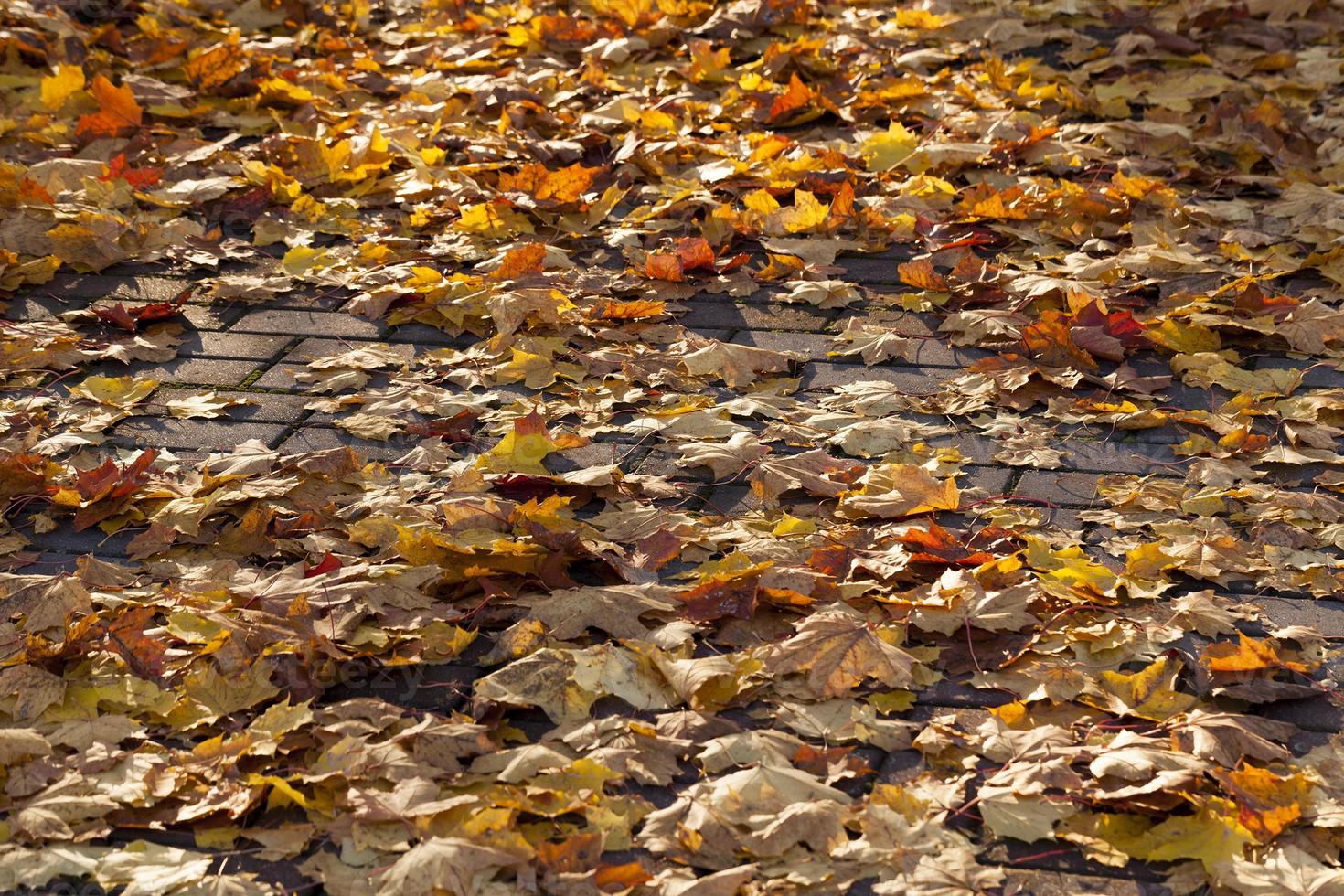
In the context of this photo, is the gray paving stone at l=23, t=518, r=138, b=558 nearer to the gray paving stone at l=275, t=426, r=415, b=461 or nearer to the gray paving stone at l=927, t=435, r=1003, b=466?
the gray paving stone at l=275, t=426, r=415, b=461

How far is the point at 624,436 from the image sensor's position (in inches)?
120

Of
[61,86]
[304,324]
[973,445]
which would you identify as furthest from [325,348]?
[61,86]

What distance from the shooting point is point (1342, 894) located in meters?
1.79

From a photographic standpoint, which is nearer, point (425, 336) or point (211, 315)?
point (425, 336)

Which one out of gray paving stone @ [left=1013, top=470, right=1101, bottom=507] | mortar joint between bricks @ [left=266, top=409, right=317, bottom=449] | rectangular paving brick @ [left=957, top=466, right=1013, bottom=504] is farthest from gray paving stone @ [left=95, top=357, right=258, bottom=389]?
gray paving stone @ [left=1013, top=470, right=1101, bottom=507]

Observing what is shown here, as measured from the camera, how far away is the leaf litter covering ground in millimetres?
1998

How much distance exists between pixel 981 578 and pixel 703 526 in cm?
57

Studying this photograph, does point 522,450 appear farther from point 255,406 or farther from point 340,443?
point 255,406

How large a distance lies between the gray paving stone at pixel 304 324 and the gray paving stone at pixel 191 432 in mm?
488

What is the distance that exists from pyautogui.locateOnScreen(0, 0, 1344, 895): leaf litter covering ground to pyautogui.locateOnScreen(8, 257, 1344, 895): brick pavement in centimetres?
3

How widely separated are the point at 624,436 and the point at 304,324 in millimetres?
1105

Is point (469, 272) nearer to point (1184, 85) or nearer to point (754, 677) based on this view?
point (754, 677)

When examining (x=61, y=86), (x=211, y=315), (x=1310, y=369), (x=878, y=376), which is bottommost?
(x=1310, y=369)

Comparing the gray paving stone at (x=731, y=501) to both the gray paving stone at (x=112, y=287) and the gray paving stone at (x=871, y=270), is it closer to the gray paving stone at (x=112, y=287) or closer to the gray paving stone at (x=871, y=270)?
the gray paving stone at (x=871, y=270)
